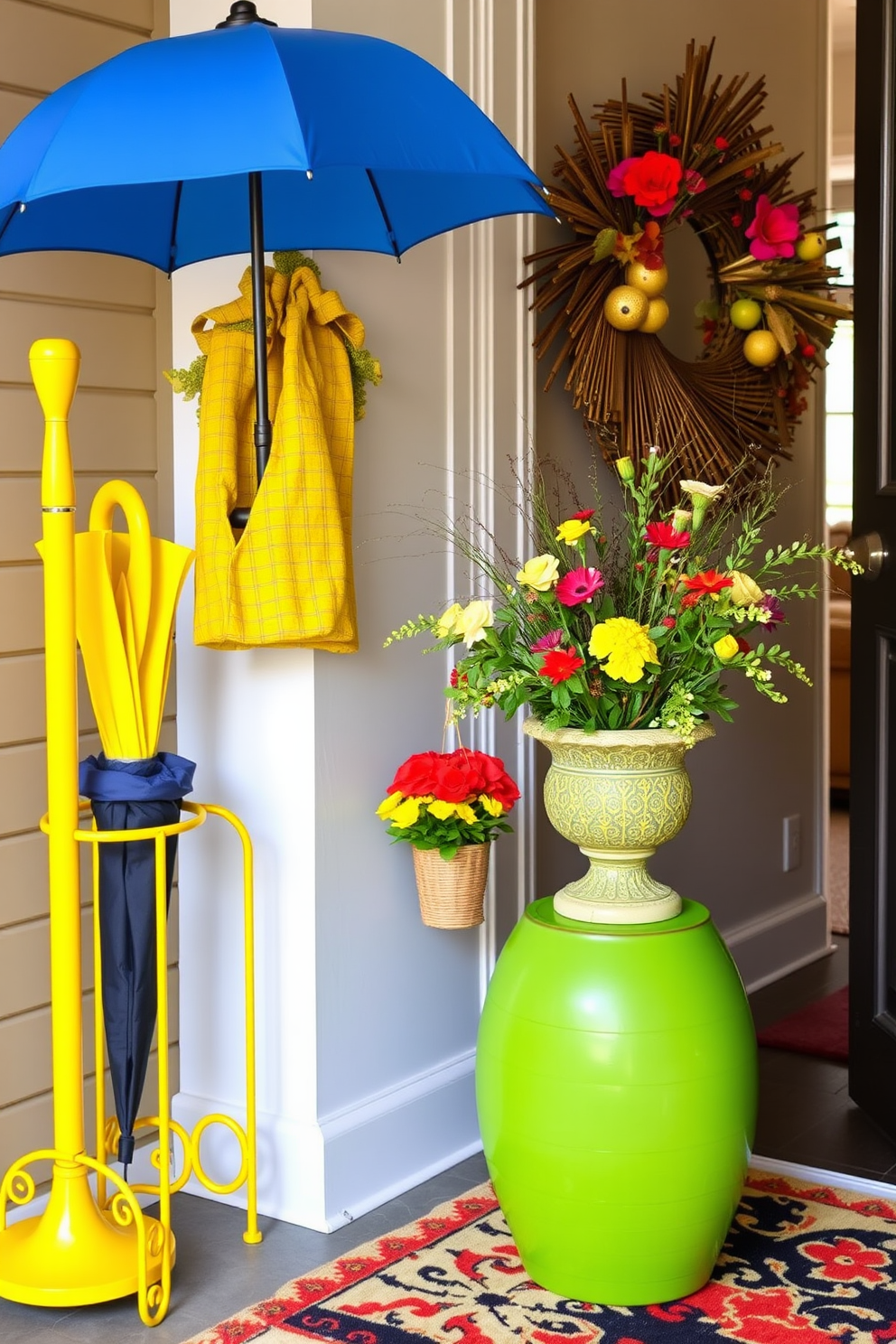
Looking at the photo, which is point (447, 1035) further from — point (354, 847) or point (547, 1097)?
point (547, 1097)

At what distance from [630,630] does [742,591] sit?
0.16 metres

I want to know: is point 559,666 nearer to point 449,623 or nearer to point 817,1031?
point 449,623

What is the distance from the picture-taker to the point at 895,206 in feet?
8.69

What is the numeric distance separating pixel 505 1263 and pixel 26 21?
195cm

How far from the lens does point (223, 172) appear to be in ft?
5.41

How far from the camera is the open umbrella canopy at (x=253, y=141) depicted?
167 cm

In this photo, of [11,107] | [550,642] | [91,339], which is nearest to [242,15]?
[11,107]

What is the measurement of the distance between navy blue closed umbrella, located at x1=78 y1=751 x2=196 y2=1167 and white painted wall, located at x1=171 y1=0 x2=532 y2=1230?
0.30 meters

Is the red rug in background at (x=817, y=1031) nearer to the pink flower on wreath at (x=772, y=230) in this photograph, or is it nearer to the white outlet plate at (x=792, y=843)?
the white outlet plate at (x=792, y=843)

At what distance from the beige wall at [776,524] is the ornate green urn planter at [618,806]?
903 mm

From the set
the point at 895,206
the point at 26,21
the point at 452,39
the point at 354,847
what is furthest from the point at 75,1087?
the point at 895,206

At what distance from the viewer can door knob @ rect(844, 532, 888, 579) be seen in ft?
8.80

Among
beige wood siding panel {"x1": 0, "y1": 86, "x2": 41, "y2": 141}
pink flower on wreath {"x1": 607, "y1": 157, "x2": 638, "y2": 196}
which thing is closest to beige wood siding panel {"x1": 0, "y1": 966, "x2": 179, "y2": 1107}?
beige wood siding panel {"x1": 0, "y1": 86, "x2": 41, "y2": 141}

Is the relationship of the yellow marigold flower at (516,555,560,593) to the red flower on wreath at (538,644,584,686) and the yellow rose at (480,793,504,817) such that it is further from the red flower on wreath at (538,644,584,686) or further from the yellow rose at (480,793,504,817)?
the yellow rose at (480,793,504,817)
